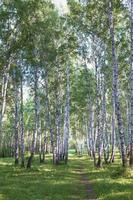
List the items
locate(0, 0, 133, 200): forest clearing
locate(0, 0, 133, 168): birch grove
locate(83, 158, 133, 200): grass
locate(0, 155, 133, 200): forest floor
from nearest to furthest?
locate(83, 158, 133, 200): grass → locate(0, 155, 133, 200): forest floor → locate(0, 0, 133, 200): forest clearing → locate(0, 0, 133, 168): birch grove

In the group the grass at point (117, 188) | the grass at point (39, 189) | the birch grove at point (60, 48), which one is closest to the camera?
the grass at point (117, 188)

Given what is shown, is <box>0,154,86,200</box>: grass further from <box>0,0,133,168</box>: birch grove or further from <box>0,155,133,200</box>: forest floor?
<box>0,0,133,168</box>: birch grove

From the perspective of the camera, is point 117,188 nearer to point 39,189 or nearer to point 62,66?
point 39,189

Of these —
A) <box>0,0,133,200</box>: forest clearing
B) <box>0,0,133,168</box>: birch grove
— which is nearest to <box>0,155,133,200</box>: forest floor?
<box>0,0,133,200</box>: forest clearing

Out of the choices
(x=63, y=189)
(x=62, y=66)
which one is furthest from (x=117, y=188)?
(x=62, y=66)

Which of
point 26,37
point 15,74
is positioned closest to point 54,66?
point 15,74

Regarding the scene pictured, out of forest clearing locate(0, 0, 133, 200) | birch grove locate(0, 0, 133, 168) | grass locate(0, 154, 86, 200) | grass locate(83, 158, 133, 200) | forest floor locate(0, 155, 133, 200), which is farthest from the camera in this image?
birch grove locate(0, 0, 133, 168)

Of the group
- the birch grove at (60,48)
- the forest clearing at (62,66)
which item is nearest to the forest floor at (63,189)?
the forest clearing at (62,66)

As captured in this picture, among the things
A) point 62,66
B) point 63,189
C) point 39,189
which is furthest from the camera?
point 62,66

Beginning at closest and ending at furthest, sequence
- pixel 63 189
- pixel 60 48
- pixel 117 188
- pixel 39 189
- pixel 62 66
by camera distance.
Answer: pixel 117 188, pixel 39 189, pixel 63 189, pixel 60 48, pixel 62 66

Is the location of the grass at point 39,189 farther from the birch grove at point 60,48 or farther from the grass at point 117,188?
the birch grove at point 60,48

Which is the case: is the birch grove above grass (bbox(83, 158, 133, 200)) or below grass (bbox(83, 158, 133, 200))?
above

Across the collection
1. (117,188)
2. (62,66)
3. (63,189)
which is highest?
(62,66)

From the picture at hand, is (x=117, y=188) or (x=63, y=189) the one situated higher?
(x=117, y=188)
